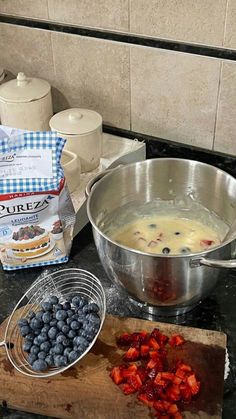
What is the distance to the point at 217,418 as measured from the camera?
0.82 m

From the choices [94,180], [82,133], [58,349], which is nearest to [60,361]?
[58,349]

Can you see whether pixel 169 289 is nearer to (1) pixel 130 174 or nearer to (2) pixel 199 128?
(1) pixel 130 174

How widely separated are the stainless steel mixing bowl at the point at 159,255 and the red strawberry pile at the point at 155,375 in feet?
0.25

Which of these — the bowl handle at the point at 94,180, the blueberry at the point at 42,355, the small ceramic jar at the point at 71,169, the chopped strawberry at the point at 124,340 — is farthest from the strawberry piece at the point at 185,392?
the small ceramic jar at the point at 71,169

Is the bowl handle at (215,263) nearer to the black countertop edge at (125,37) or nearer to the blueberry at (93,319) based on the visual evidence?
the blueberry at (93,319)

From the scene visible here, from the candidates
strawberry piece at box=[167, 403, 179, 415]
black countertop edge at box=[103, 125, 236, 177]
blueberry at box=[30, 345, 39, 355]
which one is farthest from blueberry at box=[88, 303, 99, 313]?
black countertop edge at box=[103, 125, 236, 177]

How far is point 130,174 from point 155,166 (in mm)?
51

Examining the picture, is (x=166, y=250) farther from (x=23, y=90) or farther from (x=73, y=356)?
(x=23, y=90)

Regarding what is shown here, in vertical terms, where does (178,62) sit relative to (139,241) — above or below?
above

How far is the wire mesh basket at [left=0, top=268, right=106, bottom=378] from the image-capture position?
91 cm

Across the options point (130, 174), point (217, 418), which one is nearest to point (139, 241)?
point (130, 174)

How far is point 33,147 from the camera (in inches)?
39.5

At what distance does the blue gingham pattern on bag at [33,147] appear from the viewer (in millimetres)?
995

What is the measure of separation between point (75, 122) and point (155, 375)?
0.60 m
